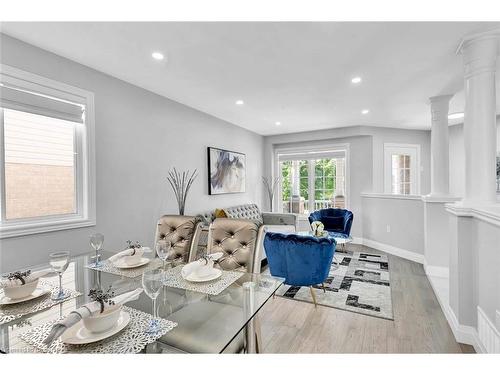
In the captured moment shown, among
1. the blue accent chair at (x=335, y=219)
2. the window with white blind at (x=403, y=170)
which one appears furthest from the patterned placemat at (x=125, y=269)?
the window with white blind at (x=403, y=170)

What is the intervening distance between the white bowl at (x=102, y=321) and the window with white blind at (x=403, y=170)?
587 centimetres

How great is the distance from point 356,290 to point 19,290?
10.2 feet

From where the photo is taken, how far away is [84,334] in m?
0.90

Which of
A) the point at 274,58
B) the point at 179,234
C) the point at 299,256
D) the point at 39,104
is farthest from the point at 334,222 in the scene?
the point at 39,104

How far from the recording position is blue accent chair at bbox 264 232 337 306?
7.89 feet

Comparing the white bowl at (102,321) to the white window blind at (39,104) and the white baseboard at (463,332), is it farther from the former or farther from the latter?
the white baseboard at (463,332)

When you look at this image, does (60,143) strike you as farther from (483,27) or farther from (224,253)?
(483,27)

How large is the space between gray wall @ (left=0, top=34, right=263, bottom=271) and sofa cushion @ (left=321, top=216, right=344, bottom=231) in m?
2.50

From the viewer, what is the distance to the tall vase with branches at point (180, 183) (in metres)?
3.45

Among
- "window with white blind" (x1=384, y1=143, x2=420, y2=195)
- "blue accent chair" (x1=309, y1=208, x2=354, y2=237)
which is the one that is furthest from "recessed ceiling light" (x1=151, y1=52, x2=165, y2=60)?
"window with white blind" (x1=384, y1=143, x2=420, y2=195)

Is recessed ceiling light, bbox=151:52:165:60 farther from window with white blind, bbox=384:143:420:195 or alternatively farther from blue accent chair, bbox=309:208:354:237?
window with white blind, bbox=384:143:420:195

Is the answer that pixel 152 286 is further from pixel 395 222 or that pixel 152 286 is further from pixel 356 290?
pixel 395 222

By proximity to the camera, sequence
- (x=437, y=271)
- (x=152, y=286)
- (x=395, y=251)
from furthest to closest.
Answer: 1. (x=395, y=251)
2. (x=437, y=271)
3. (x=152, y=286)

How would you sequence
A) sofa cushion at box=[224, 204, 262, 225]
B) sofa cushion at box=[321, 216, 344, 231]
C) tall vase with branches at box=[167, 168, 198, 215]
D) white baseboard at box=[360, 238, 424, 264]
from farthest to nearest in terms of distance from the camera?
1. sofa cushion at box=[321, 216, 344, 231]
2. sofa cushion at box=[224, 204, 262, 225]
3. white baseboard at box=[360, 238, 424, 264]
4. tall vase with branches at box=[167, 168, 198, 215]
